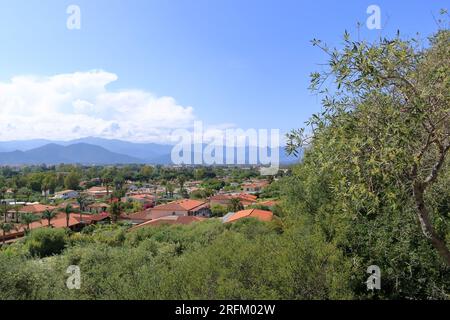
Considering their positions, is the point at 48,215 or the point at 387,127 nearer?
the point at 387,127

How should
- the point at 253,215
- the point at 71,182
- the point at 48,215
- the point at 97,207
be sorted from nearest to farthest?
the point at 253,215 → the point at 48,215 → the point at 97,207 → the point at 71,182

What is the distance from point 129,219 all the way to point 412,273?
51222mm

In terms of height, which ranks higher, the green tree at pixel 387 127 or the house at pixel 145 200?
the green tree at pixel 387 127

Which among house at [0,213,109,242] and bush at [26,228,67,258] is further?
house at [0,213,109,242]

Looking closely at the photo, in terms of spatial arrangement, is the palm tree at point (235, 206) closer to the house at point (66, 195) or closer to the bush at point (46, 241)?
the bush at point (46, 241)

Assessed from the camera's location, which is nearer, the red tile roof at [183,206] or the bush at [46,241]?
the bush at [46,241]
